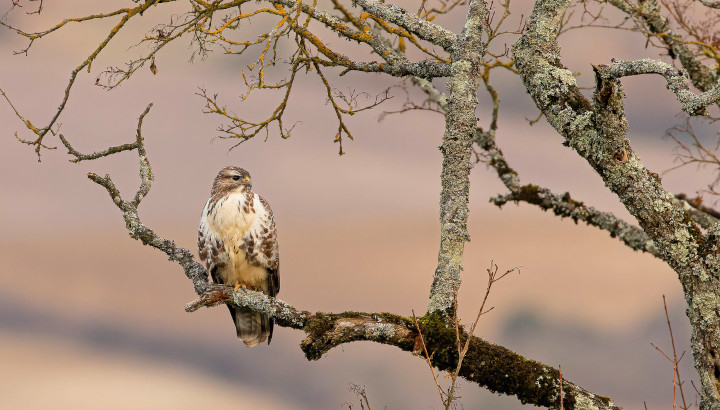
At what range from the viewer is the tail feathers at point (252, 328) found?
8117mm

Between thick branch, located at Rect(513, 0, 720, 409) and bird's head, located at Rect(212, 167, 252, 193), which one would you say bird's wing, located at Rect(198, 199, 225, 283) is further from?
thick branch, located at Rect(513, 0, 720, 409)

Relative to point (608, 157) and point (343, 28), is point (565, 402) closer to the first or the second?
point (608, 157)

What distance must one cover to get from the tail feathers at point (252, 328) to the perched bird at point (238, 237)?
0.02 meters

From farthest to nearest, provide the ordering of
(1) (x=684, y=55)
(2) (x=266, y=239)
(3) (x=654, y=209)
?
(1) (x=684, y=55), (2) (x=266, y=239), (3) (x=654, y=209)

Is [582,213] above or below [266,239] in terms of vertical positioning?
above

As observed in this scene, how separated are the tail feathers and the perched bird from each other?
0.02 metres

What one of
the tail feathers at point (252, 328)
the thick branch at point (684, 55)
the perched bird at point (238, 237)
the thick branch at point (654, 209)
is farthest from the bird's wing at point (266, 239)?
the thick branch at point (684, 55)

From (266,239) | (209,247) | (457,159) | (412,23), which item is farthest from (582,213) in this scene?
(209,247)

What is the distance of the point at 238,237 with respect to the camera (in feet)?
25.2

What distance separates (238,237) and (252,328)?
1.06 m

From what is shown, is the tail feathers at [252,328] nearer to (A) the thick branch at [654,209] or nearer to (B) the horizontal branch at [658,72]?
(A) the thick branch at [654,209]

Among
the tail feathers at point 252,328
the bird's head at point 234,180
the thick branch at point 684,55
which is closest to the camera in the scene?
the bird's head at point 234,180

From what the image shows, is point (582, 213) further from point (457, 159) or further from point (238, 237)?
point (238, 237)

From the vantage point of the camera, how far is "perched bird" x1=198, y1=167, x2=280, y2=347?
7680mm
